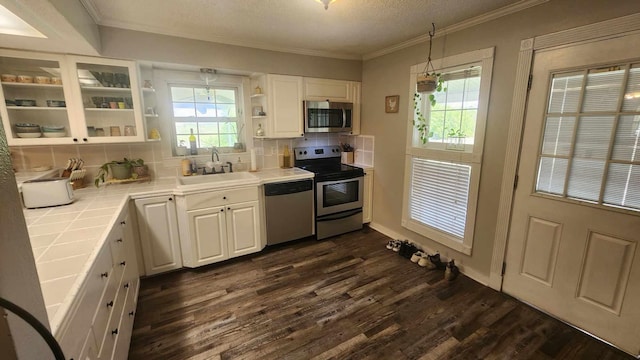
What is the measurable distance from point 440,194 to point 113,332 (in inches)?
113

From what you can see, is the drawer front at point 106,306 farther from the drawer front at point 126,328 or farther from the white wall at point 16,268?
the white wall at point 16,268

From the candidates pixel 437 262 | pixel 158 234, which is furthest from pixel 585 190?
pixel 158 234

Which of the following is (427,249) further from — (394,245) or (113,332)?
(113,332)

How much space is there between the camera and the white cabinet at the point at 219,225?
2.68 metres

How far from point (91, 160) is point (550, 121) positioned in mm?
4052

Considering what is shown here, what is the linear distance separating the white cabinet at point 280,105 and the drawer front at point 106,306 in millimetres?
2126

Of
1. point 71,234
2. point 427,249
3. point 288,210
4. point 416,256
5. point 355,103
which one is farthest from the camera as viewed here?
point 355,103

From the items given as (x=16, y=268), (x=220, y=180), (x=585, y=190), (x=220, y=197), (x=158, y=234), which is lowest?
(x=158, y=234)

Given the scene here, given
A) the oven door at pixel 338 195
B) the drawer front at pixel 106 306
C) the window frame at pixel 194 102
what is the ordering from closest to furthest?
the drawer front at pixel 106 306, the window frame at pixel 194 102, the oven door at pixel 338 195

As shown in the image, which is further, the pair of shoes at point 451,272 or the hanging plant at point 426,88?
the pair of shoes at point 451,272

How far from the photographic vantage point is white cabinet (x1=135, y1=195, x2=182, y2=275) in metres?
2.50

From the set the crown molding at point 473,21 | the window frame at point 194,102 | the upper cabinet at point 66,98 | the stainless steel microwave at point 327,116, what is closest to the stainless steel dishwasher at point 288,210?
the stainless steel microwave at point 327,116

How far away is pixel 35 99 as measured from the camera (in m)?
2.33

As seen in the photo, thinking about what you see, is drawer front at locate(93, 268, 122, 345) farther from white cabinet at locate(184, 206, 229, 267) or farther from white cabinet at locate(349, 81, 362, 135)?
white cabinet at locate(349, 81, 362, 135)
